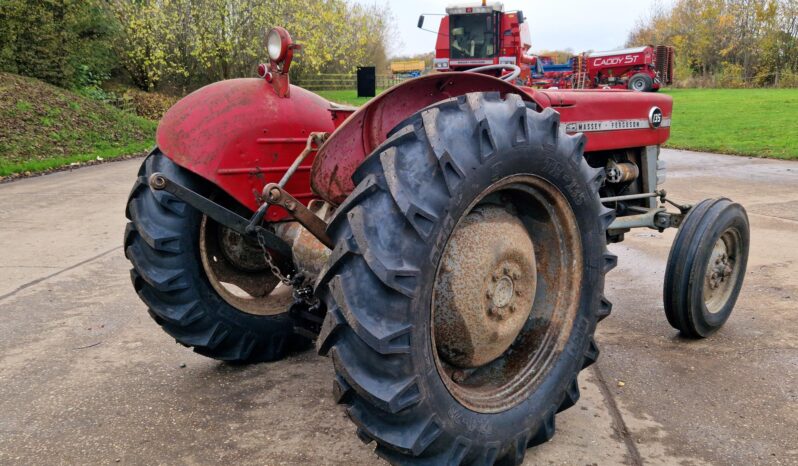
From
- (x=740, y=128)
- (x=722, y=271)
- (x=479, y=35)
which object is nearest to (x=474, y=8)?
(x=479, y=35)

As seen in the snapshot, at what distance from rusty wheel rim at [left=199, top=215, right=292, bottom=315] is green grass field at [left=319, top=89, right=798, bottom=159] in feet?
21.1

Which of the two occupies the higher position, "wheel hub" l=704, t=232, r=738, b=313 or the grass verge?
the grass verge

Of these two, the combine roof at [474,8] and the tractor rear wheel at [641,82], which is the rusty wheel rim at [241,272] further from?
the tractor rear wheel at [641,82]

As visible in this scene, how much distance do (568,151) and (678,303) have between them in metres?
1.68

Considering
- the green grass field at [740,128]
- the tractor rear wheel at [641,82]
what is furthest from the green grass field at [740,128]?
the tractor rear wheel at [641,82]

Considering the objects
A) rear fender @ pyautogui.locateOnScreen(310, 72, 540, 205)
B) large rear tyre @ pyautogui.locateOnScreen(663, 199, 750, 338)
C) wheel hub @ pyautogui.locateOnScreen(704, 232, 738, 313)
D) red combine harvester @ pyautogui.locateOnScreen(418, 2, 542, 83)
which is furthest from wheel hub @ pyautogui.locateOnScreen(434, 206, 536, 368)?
red combine harvester @ pyautogui.locateOnScreen(418, 2, 542, 83)

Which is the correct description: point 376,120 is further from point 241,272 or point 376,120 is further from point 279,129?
point 241,272

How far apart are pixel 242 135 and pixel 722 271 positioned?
288 cm

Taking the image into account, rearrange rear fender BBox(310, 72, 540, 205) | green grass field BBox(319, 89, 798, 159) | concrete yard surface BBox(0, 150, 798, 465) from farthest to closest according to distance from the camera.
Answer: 1. green grass field BBox(319, 89, 798, 159)
2. concrete yard surface BBox(0, 150, 798, 465)
3. rear fender BBox(310, 72, 540, 205)

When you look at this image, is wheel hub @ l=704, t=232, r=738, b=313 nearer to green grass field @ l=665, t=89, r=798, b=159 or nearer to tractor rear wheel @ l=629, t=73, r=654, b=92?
green grass field @ l=665, t=89, r=798, b=159

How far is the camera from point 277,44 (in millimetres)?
2660

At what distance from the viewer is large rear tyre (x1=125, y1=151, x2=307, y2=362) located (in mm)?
2785

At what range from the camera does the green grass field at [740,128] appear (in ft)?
42.1

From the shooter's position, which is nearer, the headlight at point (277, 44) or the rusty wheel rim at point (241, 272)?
the headlight at point (277, 44)
